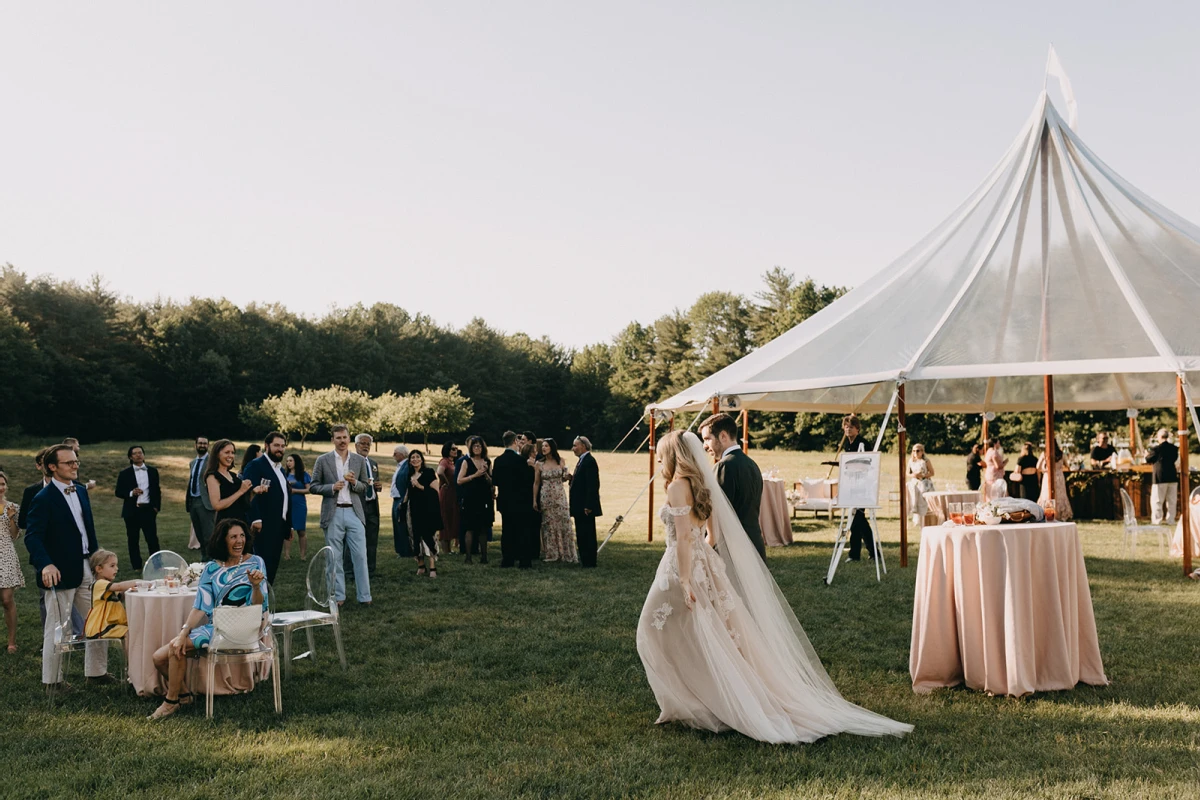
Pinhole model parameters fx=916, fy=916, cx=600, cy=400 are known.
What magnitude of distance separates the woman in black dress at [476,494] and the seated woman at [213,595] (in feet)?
21.7

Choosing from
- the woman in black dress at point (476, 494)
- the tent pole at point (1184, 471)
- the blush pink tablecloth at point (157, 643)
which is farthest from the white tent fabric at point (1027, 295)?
the blush pink tablecloth at point (157, 643)

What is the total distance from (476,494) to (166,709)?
716 centimetres

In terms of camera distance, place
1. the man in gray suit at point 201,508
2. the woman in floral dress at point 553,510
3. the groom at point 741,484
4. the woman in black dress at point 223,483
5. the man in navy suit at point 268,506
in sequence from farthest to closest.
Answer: the woman in floral dress at point 553,510, the man in gray suit at point 201,508, the man in navy suit at point 268,506, the woman in black dress at point 223,483, the groom at point 741,484

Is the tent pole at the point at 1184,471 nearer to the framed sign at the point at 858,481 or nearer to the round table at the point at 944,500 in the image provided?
the framed sign at the point at 858,481

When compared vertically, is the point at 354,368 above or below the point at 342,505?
above

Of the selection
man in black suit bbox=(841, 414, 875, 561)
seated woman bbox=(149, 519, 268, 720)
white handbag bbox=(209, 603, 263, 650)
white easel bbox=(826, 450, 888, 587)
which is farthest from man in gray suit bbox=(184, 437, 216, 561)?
man in black suit bbox=(841, 414, 875, 561)

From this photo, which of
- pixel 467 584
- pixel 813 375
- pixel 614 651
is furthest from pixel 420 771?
pixel 813 375

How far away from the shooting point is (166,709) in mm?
5453

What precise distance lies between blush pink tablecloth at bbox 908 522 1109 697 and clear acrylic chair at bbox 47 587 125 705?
5.35m

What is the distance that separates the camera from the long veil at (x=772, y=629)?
4.91 meters

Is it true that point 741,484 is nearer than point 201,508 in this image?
Yes

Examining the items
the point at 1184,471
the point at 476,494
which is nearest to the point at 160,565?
the point at 476,494

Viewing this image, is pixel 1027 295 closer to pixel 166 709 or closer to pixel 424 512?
pixel 424 512

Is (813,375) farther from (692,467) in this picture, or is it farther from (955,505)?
(692,467)
